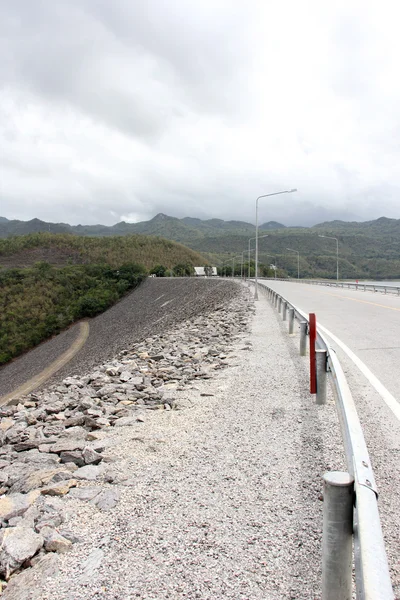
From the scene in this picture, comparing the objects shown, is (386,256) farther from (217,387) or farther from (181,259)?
(217,387)

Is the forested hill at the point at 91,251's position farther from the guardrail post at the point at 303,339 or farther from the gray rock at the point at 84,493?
the gray rock at the point at 84,493

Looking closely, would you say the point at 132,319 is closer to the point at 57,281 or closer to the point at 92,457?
the point at 57,281

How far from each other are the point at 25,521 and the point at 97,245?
13607 centimetres

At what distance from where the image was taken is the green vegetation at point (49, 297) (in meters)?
59.5

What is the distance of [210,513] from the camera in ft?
10.8

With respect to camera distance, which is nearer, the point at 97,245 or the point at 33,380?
the point at 33,380

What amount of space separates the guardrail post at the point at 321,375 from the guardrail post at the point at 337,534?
3.77 meters

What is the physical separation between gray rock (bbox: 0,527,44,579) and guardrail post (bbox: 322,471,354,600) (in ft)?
6.57

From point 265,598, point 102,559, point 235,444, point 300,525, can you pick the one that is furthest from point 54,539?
point 235,444

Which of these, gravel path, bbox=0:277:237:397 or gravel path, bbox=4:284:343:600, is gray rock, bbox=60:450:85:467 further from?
gravel path, bbox=0:277:237:397

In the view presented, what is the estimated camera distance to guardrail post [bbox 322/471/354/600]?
6.39ft

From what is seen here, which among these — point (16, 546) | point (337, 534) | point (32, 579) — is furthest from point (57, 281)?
point (337, 534)

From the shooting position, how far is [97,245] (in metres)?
134

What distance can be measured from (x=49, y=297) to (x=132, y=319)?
92.6ft
